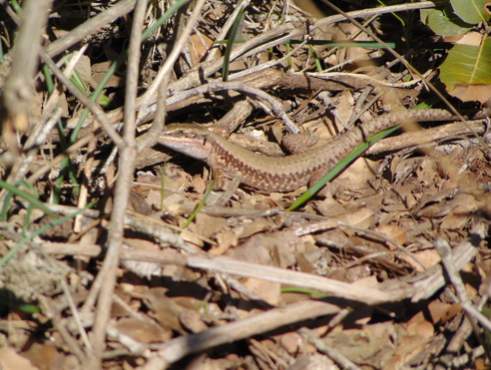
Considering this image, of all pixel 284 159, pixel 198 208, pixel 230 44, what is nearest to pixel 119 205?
pixel 198 208

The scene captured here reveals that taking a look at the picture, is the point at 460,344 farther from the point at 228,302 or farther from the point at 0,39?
the point at 0,39

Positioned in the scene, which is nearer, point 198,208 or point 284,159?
point 198,208

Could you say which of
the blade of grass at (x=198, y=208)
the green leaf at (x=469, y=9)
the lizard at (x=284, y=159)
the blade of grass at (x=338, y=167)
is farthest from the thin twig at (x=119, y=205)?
the green leaf at (x=469, y=9)

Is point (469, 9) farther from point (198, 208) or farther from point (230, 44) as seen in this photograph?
point (198, 208)

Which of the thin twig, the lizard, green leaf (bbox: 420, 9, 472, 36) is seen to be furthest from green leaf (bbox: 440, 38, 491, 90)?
the thin twig

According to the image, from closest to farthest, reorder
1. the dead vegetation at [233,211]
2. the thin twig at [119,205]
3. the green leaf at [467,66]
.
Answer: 1. the thin twig at [119,205]
2. the dead vegetation at [233,211]
3. the green leaf at [467,66]

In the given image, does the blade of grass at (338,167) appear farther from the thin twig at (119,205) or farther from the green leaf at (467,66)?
the thin twig at (119,205)

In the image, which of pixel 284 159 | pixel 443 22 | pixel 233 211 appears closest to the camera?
pixel 233 211
